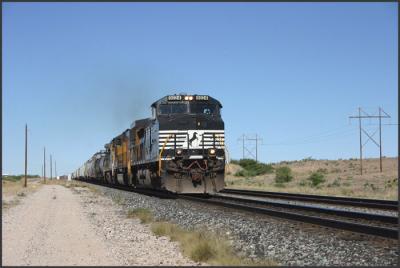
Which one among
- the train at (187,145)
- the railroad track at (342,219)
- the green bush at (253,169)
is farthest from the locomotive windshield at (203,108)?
the green bush at (253,169)

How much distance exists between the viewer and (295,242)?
1093 cm

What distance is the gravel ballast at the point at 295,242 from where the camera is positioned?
931cm

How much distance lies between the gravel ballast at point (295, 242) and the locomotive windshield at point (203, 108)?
8.80 m

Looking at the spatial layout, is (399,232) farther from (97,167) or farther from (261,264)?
(97,167)

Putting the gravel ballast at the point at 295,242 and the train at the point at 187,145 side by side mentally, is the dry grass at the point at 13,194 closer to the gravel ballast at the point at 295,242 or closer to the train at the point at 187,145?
the train at the point at 187,145

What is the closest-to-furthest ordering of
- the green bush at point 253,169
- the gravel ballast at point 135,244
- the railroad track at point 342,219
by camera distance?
the gravel ballast at point 135,244 < the railroad track at point 342,219 < the green bush at point 253,169

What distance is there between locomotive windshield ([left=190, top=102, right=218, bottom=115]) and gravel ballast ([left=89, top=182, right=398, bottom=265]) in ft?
28.9

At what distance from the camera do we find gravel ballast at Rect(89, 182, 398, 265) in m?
9.31

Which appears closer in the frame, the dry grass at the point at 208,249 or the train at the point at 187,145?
the dry grass at the point at 208,249

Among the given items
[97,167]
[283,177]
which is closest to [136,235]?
[283,177]

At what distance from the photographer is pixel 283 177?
57.3 metres

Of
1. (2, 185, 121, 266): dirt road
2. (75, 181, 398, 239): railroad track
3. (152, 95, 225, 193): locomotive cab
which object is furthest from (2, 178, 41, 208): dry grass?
(75, 181, 398, 239): railroad track

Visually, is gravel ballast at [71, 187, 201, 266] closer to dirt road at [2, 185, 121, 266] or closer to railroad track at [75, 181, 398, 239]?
dirt road at [2, 185, 121, 266]

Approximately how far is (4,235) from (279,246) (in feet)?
19.9
